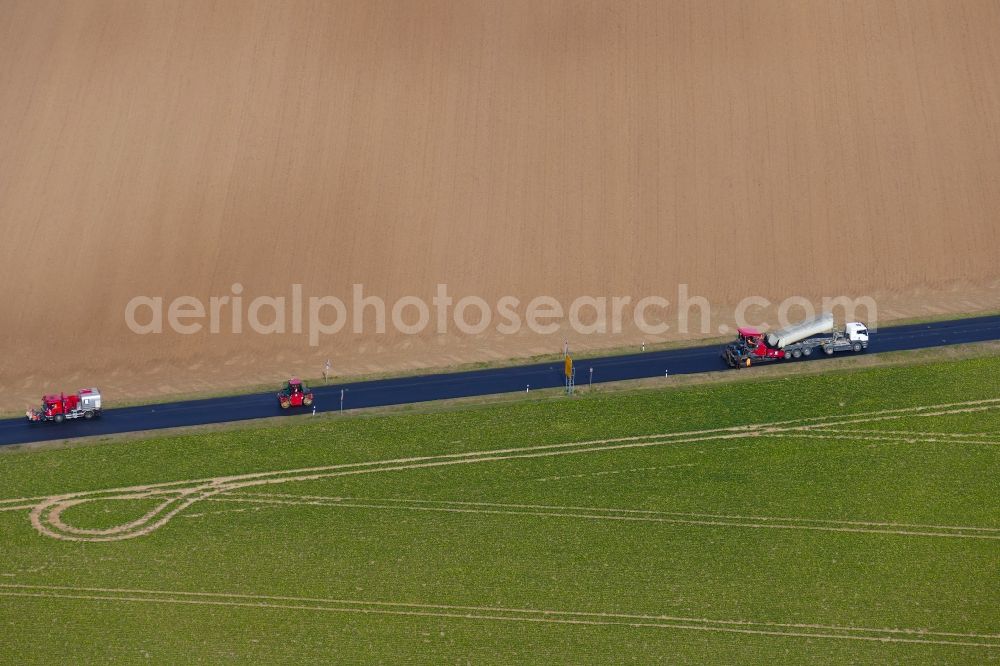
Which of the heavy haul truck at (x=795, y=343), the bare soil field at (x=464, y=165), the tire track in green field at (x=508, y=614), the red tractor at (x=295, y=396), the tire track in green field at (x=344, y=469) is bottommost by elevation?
→ the tire track in green field at (x=508, y=614)

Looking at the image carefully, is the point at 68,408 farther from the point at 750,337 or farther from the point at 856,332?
the point at 856,332

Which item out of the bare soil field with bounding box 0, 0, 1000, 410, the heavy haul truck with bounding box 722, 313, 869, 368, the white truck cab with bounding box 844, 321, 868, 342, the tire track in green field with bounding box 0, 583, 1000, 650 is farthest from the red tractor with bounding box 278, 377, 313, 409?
the white truck cab with bounding box 844, 321, 868, 342

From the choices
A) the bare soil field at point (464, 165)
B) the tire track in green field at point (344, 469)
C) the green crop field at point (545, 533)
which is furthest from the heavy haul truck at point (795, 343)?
the tire track in green field at point (344, 469)

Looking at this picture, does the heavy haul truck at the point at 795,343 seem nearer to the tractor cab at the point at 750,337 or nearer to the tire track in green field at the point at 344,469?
the tractor cab at the point at 750,337

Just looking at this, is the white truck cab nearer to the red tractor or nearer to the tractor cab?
the tractor cab

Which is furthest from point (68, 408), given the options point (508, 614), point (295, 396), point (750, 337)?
point (750, 337)

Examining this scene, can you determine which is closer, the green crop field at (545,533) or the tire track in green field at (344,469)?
the green crop field at (545,533)
